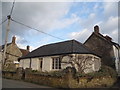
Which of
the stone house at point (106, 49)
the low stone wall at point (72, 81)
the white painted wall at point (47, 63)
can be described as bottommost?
the low stone wall at point (72, 81)

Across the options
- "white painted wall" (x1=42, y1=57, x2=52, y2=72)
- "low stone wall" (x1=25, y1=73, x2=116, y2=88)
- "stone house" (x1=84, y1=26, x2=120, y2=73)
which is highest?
"stone house" (x1=84, y1=26, x2=120, y2=73)

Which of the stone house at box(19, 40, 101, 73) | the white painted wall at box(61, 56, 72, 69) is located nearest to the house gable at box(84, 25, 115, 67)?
the stone house at box(19, 40, 101, 73)

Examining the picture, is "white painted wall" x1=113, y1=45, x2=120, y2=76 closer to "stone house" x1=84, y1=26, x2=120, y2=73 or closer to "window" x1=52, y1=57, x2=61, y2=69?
"stone house" x1=84, y1=26, x2=120, y2=73

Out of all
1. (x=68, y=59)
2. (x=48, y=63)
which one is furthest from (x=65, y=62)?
(x=48, y=63)

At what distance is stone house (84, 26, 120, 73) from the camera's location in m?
25.1

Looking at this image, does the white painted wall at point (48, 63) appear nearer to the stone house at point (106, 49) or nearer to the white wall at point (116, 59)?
the stone house at point (106, 49)

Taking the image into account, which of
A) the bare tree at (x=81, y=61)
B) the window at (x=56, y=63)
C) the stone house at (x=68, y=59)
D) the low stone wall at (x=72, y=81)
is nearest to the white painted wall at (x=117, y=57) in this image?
the stone house at (x=68, y=59)

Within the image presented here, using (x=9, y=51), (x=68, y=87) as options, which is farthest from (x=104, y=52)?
(x=9, y=51)

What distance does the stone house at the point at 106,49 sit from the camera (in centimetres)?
2514

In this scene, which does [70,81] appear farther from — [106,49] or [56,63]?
[106,49]

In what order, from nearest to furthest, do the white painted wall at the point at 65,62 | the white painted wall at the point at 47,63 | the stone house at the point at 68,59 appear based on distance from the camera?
the stone house at the point at 68,59, the white painted wall at the point at 65,62, the white painted wall at the point at 47,63

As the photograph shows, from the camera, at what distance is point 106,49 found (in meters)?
25.6

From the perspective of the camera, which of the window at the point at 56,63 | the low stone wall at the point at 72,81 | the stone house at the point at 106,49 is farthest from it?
the stone house at the point at 106,49

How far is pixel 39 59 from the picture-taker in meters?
25.2
